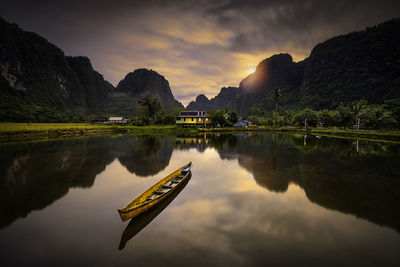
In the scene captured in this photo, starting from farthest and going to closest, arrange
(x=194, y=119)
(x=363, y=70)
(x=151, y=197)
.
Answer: (x=363, y=70) < (x=194, y=119) < (x=151, y=197)

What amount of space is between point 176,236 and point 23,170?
18.8 metres

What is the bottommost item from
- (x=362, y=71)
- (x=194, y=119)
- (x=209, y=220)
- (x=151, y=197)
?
(x=209, y=220)

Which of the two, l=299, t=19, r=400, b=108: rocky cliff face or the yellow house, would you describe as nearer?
the yellow house

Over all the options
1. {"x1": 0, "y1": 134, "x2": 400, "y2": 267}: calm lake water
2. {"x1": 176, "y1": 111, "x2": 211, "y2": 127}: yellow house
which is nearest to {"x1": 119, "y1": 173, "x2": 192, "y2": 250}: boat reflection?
{"x1": 0, "y1": 134, "x2": 400, "y2": 267}: calm lake water

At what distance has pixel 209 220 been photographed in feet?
32.9

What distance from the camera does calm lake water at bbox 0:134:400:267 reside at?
728cm

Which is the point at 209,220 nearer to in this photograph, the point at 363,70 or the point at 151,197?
the point at 151,197

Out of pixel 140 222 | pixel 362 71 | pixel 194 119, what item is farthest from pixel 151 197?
pixel 362 71

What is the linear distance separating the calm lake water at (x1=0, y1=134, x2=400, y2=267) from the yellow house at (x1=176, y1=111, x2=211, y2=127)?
70902 millimetres

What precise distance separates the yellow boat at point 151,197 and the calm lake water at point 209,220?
2.32ft

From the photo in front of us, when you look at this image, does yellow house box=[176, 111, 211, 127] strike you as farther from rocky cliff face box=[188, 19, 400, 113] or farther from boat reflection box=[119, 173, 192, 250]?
rocky cliff face box=[188, 19, 400, 113]

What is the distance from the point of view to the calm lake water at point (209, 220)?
7.28 m

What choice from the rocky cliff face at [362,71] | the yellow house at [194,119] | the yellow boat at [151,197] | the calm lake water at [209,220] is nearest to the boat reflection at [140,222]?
the calm lake water at [209,220]

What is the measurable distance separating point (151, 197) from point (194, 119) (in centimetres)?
7913
